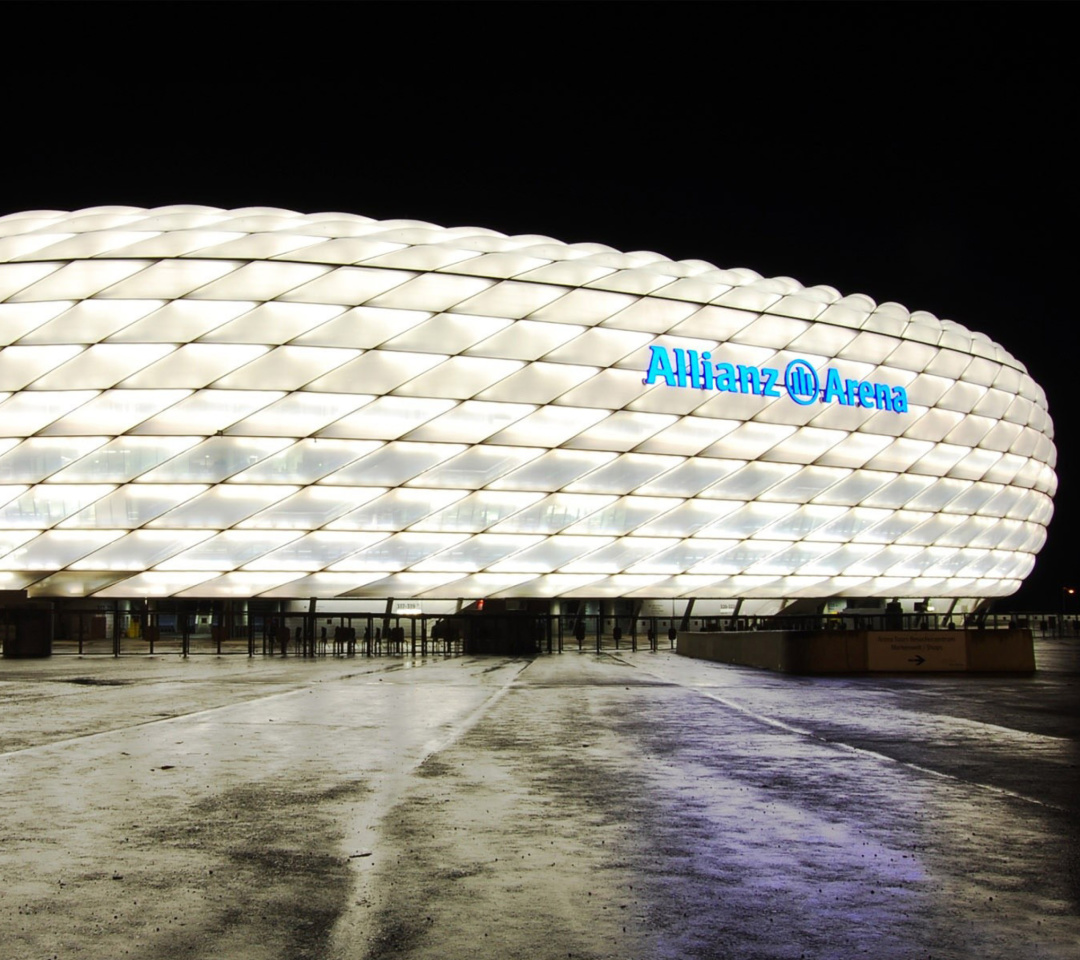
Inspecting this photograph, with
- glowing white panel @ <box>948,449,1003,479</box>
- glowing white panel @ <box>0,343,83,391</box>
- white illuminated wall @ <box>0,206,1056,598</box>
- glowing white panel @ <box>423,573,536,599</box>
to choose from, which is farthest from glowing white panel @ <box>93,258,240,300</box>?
glowing white panel @ <box>948,449,1003,479</box>

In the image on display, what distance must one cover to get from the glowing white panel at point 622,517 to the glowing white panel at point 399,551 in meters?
4.10

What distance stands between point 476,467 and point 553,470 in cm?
251

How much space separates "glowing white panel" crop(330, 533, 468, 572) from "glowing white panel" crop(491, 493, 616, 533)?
5.50 feet

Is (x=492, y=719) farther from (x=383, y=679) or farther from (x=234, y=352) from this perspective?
(x=234, y=352)

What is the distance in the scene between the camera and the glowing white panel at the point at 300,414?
31.2 m

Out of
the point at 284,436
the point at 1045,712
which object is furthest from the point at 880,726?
the point at 284,436

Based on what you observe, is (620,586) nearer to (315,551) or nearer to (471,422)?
(471,422)

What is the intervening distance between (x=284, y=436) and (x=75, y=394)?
6051 mm

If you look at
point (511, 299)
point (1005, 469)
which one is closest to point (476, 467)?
point (511, 299)

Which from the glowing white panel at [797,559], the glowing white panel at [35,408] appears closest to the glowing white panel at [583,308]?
the glowing white panel at [797,559]

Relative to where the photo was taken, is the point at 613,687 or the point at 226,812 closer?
the point at 226,812

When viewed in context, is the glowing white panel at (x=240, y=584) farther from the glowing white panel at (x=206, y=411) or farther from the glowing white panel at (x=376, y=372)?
the glowing white panel at (x=376, y=372)

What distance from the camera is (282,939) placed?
139 inches

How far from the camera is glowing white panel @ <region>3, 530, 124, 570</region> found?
31625mm
